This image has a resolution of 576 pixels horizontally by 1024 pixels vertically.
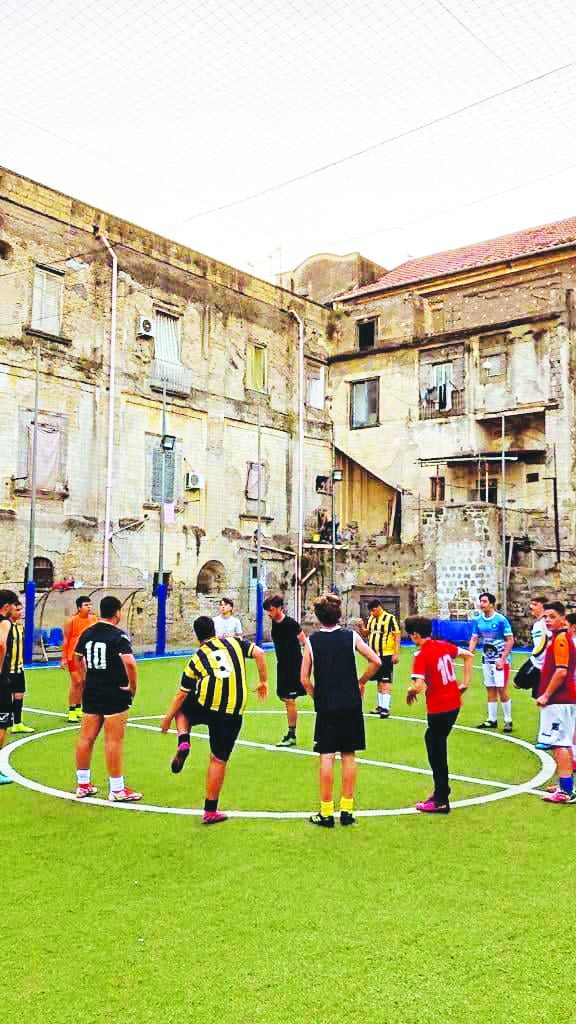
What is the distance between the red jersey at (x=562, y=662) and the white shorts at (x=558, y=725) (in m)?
0.10

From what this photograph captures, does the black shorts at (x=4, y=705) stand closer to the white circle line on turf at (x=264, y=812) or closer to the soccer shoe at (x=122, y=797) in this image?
the white circle line on turf at (x=264, y=812)

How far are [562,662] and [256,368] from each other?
29199 mm

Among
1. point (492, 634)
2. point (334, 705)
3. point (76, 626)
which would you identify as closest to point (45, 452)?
point (76, 626)

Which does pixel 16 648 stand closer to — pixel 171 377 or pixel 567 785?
pixel 567 785

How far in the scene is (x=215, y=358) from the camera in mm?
34562

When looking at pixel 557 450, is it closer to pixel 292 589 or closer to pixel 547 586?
pixel 547 586

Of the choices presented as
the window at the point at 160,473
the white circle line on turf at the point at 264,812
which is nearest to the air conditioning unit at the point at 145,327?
the window at the point at 160,473

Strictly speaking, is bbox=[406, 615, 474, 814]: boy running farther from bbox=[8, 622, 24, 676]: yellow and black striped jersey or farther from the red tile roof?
the red tile roof

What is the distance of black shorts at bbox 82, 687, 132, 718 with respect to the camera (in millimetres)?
8453

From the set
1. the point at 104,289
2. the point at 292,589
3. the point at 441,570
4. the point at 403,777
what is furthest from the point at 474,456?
the point at 403,777

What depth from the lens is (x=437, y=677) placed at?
8516 millimetres

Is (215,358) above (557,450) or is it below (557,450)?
above

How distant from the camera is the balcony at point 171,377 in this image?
32.0m

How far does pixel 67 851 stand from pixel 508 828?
3915mm
